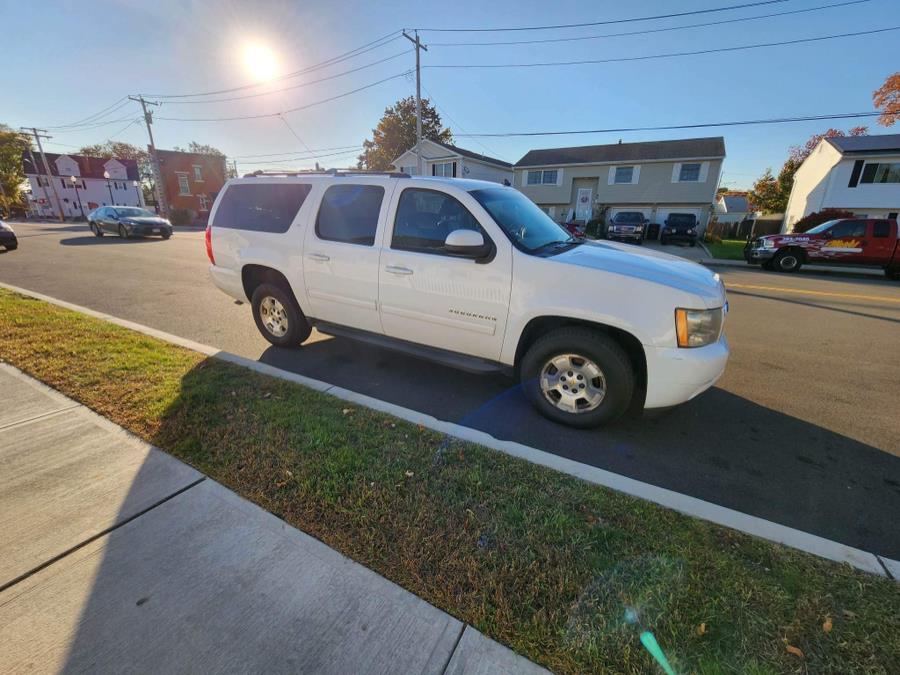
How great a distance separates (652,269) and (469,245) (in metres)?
1.41

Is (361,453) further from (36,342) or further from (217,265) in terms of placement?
(36,342)

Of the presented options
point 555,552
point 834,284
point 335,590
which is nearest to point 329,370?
point 335,590

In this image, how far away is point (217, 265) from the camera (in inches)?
205

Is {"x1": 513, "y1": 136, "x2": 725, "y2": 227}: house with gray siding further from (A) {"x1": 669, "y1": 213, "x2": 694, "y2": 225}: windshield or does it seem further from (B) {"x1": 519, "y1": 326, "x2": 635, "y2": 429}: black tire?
(B) {"x1": 519, "y1": 326, "x2": 635, "y2": 429}: black tire

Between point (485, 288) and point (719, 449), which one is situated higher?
point (485, 288)

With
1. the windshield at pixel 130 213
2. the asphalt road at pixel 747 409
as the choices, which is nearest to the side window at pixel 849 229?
the asphalt road at pixel 747 409

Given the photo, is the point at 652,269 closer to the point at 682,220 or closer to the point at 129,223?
the point at 129,223

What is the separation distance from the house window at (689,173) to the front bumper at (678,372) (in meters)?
29.8

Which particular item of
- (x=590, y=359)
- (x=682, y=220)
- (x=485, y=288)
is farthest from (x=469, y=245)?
(x=682, y=220)

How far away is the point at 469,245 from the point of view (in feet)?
10.4

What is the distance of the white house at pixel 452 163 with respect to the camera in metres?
30.5

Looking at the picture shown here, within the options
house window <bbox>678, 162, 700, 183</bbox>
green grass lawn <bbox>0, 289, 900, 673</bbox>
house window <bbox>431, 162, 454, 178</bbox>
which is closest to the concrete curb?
green grass lawn <bbox>0, 289, 900, 673</bbox>

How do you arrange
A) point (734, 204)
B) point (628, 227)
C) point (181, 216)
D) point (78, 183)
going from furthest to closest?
1. point (734, 204)
2. point (78, 183)
3. point (181, 216)
4. point (628, 227)

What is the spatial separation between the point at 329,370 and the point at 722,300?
3769 millimetres
